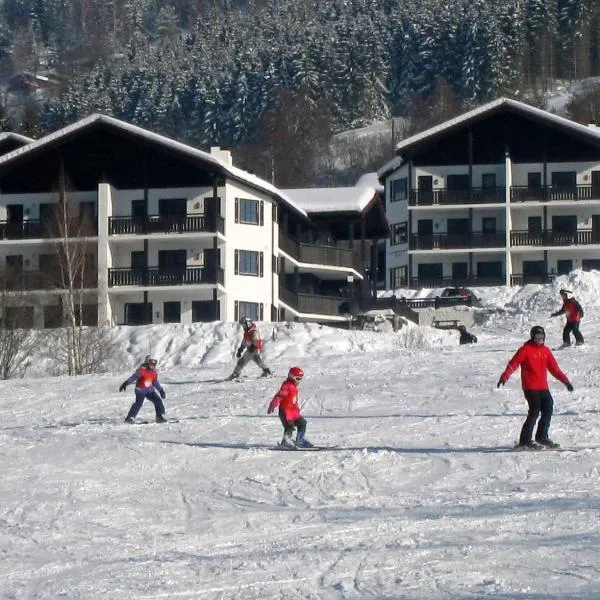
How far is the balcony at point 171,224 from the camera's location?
173 feet

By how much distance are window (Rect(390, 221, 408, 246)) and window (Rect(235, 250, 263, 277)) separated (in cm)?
1367

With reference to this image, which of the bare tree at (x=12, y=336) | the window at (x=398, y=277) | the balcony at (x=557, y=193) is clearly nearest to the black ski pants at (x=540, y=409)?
the bare tree at (x=12, y=336)

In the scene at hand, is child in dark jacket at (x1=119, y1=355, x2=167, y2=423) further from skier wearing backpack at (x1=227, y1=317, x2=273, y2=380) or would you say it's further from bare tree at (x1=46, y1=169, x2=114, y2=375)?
bare tree at (x1=46, y1=169, x2=114, y2=375)

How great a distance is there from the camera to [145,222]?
52.9 meters

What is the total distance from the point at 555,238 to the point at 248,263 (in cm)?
1530

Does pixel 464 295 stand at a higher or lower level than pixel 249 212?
lower

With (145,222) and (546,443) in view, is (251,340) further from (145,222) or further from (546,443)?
(145,222)

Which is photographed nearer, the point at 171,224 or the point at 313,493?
the point at 313,493

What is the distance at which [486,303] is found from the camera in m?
52.6

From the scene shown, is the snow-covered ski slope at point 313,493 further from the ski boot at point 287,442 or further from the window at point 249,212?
the window at point 249,212

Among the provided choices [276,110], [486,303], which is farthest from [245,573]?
[276,110]

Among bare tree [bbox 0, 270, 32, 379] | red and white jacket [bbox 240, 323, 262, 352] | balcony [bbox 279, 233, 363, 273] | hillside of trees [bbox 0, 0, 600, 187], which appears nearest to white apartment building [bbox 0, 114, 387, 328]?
balcony [bbox 279, 233, 363, 273]

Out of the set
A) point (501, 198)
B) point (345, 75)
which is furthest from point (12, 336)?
point (345, 75)

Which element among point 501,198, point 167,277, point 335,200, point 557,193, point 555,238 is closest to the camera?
point 167,277
